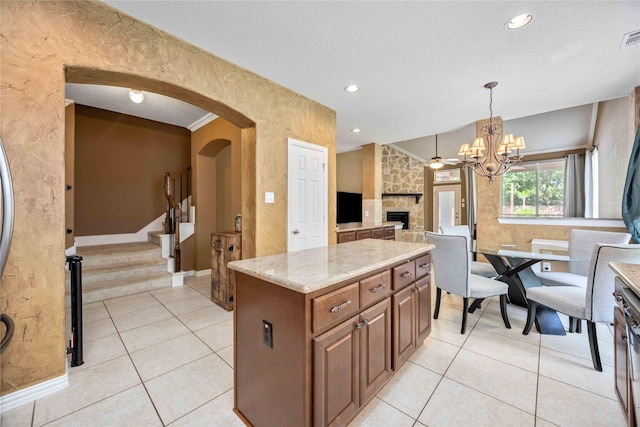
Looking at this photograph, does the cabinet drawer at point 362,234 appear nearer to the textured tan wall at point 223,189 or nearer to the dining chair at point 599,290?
the textured tan wall at point 223,189

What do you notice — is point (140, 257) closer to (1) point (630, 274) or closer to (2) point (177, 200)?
(2) point (177, 200)

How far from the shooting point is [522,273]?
2896 millimetres

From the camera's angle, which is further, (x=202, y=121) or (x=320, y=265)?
(x=202, y=121)

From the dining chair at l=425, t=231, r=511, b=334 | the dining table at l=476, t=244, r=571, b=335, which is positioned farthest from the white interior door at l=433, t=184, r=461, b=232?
the dining chair at l=425, t=231, r=511, b=334

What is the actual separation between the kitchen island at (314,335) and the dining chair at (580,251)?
2255 mm

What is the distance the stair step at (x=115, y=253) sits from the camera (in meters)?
3.72

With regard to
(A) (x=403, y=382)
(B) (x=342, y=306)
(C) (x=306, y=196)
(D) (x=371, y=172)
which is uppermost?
(D) (x=371, y=172)

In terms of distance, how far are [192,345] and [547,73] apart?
456 cm

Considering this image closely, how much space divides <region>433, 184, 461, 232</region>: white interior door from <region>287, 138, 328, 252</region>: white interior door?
5546mm

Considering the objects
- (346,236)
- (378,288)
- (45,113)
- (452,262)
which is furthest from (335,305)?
(346,236)

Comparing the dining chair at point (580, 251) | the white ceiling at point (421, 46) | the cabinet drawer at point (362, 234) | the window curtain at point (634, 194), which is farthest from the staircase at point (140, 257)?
the window curtain at point (634, 194)

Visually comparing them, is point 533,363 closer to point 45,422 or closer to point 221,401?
point 221,401

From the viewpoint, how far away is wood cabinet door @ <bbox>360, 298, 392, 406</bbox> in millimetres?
1429

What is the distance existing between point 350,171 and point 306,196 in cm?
389
